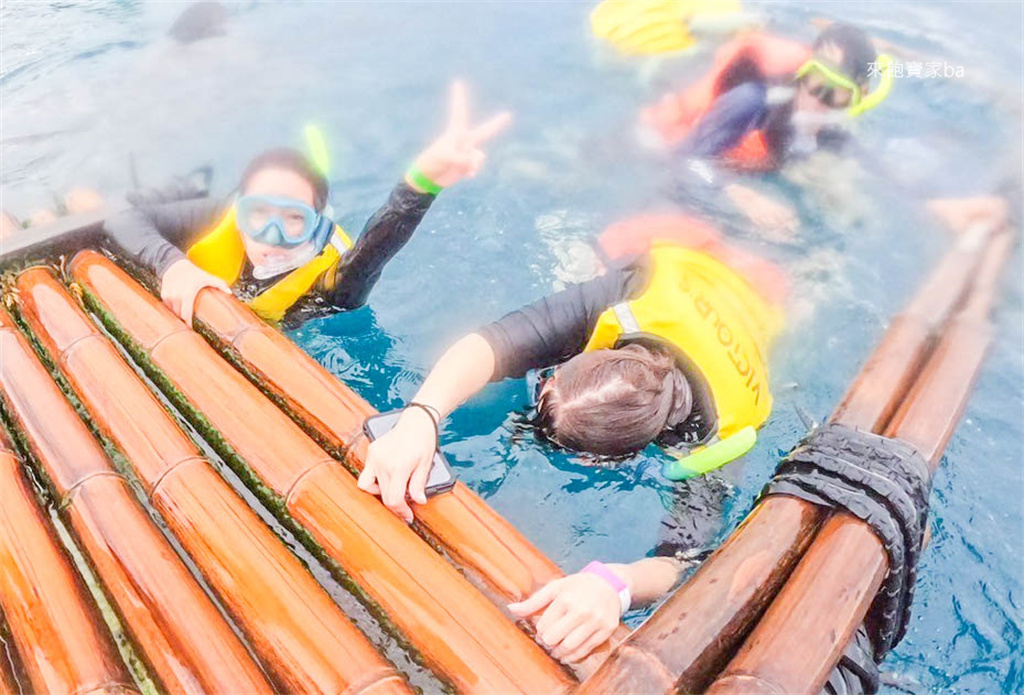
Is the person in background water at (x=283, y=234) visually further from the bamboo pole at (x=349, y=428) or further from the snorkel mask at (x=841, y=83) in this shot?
the snorkel mask at (x=841, y=83)

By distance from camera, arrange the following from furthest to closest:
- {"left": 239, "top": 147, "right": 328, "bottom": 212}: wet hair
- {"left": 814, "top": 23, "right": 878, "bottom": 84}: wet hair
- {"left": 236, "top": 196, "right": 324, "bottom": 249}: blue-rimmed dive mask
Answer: {"left": 814, "top": 23, "right": 878, "bottom": 84}: wet hair < {"left": 239, "top": 147, "right": 328, "bottom": 212}: wet hair < {"left": 236, "top": 196, "right": 324, "bottom": 249}: blue-rimmed dive mask

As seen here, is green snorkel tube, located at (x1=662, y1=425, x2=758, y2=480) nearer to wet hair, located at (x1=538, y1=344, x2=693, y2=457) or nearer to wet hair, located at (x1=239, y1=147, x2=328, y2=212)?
wet hair, located at (x1=538, y1=344, x2=693, y2=457)

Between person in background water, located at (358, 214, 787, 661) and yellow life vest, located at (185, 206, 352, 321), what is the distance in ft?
3.37

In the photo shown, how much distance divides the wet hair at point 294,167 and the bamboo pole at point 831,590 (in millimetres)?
2223

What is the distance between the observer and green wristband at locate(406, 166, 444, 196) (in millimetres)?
2580

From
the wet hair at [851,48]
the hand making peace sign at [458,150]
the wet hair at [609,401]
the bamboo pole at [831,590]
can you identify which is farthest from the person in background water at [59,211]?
the wet hair at [851,48]

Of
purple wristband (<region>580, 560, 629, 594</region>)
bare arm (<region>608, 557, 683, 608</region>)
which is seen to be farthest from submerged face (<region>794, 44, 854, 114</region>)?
purple wristband (<region>580, 560, 629, 594</region>)

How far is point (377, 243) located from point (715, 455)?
4.76 feet

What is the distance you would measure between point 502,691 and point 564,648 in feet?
0.51

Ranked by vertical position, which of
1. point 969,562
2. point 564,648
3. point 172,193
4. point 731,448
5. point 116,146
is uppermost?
point 116,146

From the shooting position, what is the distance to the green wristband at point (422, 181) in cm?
258

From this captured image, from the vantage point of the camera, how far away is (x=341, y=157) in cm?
455

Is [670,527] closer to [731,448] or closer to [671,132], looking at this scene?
[731,448]

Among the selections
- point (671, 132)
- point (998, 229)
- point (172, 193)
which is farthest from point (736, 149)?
point (172, 193)
